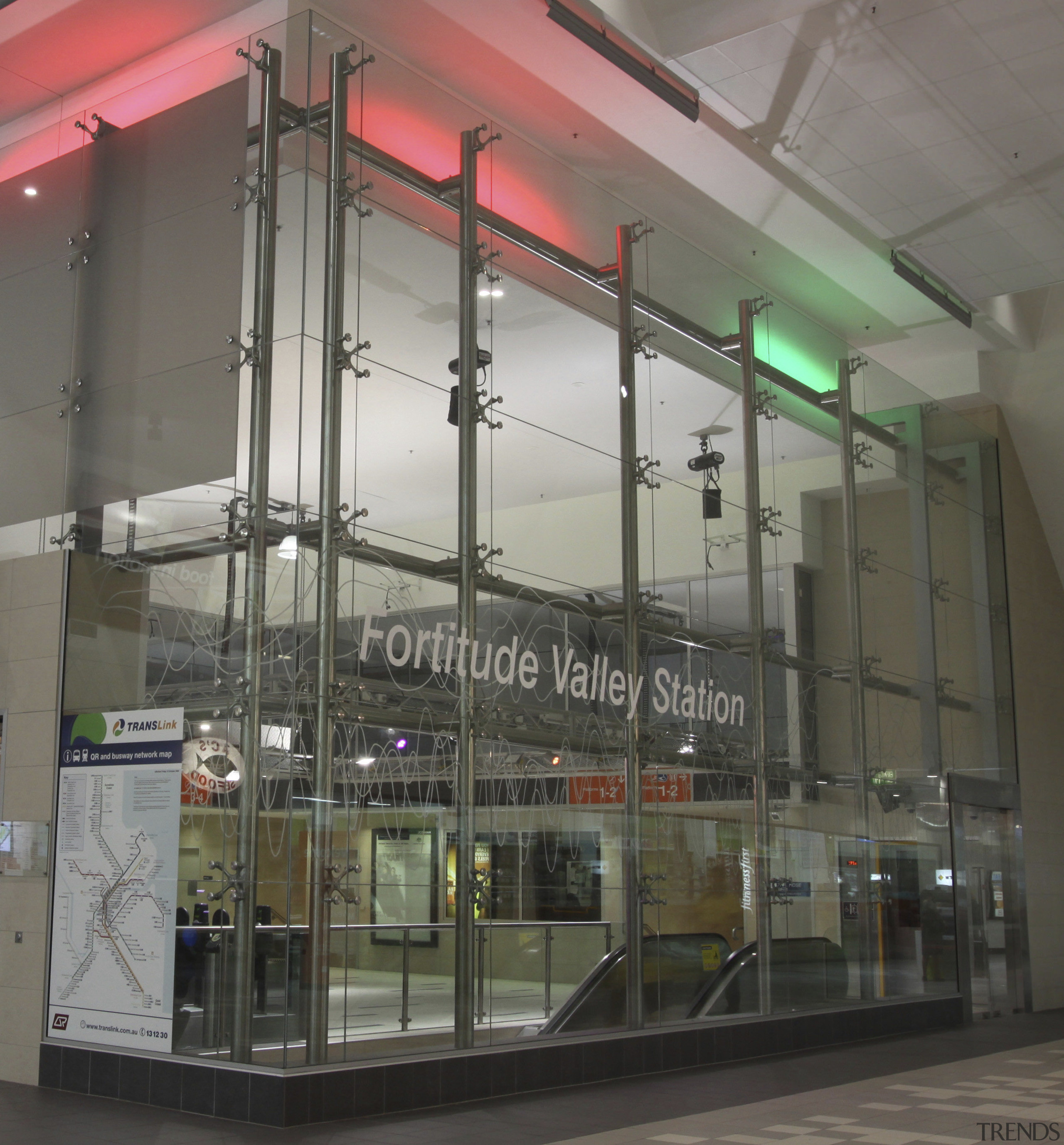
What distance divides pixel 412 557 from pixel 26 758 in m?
2.63

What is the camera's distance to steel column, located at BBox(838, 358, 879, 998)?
11656 millimetres

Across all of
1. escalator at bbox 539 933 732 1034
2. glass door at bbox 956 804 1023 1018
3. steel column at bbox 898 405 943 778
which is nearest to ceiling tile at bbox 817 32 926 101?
steel column at bbox 898 405 943 778

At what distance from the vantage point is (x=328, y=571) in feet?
23.3

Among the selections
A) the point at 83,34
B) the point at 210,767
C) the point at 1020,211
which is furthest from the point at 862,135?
the point at 210,767

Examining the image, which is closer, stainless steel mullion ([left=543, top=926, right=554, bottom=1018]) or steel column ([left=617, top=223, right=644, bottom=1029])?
stainless steel mullion ([left=543, top=926, right=554, bottom=1018])

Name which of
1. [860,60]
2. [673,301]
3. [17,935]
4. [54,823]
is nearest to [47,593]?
[54,823]

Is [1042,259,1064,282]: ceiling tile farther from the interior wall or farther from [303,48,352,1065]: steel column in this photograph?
[303,48,352,1065]: steel column

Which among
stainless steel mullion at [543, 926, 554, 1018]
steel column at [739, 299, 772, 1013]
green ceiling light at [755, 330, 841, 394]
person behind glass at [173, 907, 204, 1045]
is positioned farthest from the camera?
green ceiling light at [755, 330, 841, 394]

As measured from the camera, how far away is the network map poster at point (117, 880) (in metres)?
Result: 6.99

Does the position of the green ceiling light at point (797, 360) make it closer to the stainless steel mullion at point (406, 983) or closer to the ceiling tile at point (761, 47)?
the ceiling tile at point (761, 47)

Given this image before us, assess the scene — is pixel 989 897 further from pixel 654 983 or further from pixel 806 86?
pixel 806 86

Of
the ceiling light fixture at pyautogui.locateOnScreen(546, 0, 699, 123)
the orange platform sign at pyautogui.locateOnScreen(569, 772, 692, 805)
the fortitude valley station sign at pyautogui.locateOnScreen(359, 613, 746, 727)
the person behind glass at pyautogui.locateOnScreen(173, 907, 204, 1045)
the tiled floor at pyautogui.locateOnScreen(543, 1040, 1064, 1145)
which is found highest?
the ceiling light fixture at pyautogui.locateOnScreen(546, 0, 699, 123)

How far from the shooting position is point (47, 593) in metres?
7.82

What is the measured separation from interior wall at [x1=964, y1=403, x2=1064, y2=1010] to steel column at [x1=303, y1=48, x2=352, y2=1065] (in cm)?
990
